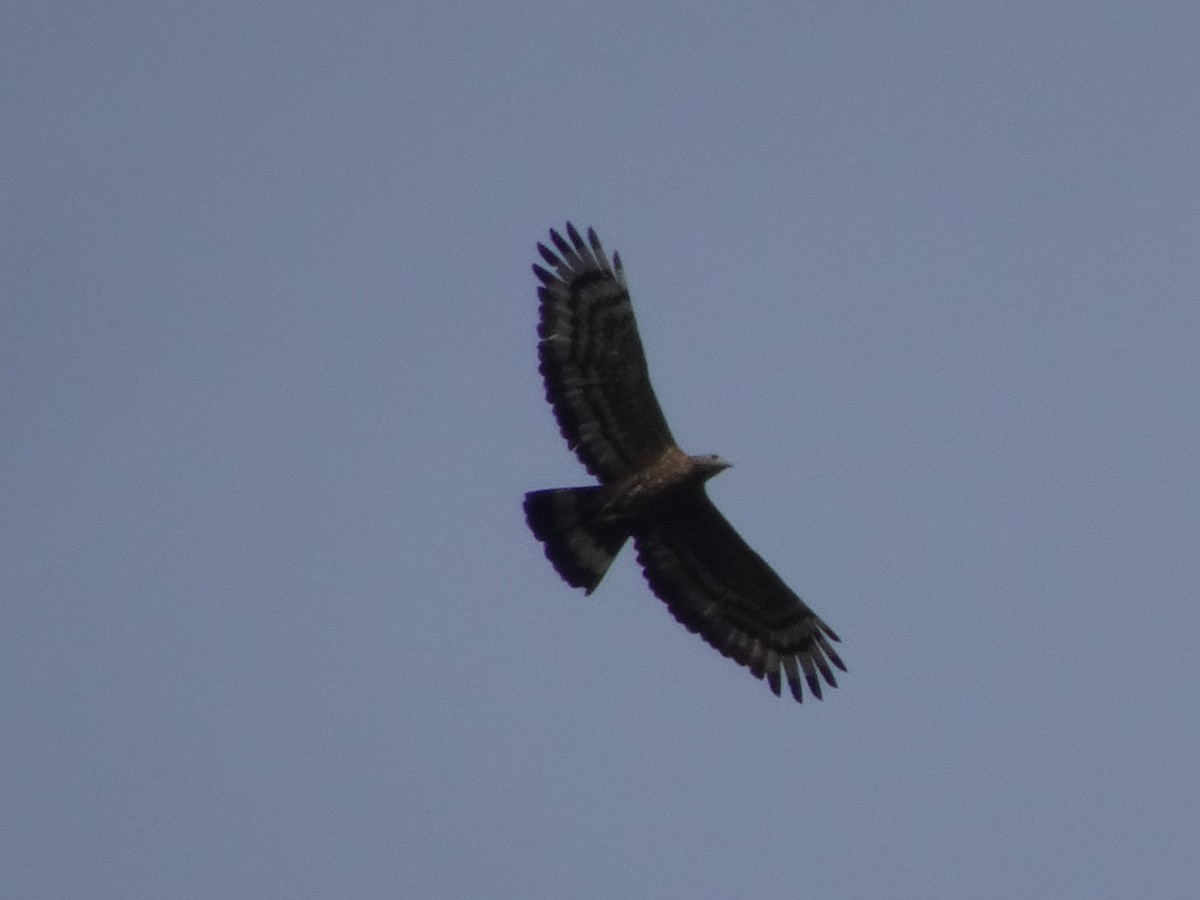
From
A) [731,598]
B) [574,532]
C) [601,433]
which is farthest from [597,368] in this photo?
[731,598]

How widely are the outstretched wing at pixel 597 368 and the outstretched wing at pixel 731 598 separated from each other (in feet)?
2.88

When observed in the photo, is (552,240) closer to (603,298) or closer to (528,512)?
(603,298)

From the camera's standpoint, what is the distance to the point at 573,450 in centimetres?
2497

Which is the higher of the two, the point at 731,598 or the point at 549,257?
the point at 549,257

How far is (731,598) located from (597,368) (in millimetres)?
2914

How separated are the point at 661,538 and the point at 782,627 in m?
1.66

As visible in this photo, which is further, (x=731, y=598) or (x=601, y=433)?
(x=731, y=598)

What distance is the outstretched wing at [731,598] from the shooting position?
25.5 metres

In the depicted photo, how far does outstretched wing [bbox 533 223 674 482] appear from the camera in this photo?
81.6 feet

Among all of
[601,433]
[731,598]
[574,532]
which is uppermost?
[601,433]

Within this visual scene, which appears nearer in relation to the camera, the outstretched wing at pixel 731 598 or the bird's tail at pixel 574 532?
the bird's tail at pixel 574 532

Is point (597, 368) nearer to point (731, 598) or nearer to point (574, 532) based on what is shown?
point (574, 532)

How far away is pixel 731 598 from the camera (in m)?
26.1

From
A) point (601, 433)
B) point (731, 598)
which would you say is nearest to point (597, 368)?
point (601, 433)
